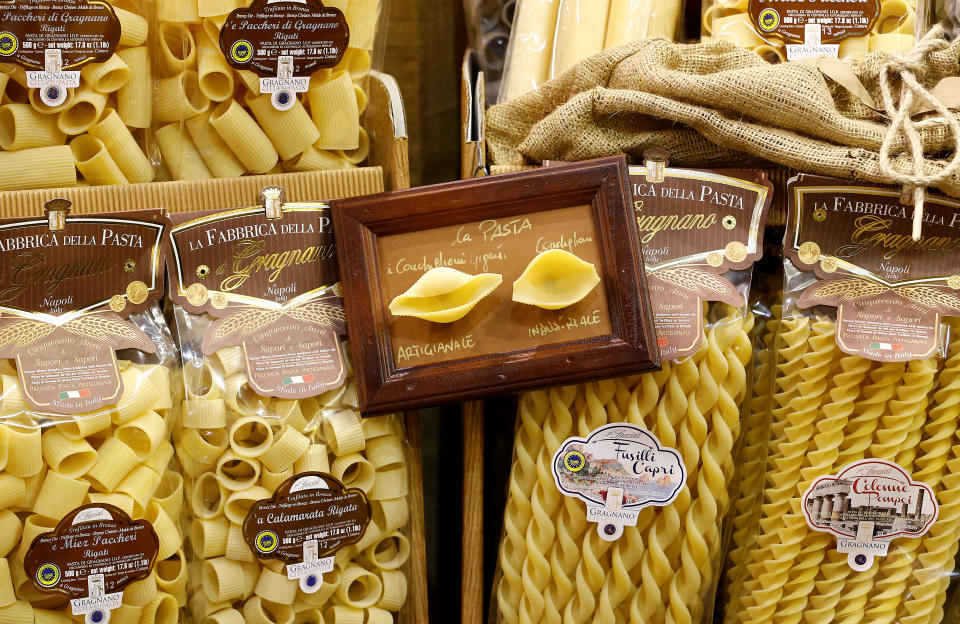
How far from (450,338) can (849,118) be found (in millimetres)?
589

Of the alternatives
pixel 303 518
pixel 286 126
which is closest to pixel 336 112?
pixel 286 126

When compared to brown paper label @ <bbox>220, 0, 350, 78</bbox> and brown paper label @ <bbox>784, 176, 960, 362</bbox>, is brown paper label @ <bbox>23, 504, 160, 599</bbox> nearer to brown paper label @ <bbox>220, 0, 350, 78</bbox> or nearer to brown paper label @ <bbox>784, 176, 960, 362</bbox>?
brown paper label @ <bbox>220, 0, 350, 78</bbox>

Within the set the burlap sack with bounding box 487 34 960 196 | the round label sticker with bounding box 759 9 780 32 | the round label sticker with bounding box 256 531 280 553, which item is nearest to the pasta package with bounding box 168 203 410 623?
the round label sticker with bounding box 256 531 280 553

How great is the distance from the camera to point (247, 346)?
990mm

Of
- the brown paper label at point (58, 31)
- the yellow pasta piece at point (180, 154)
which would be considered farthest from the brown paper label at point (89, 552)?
the brown paper label at point (58, 31)

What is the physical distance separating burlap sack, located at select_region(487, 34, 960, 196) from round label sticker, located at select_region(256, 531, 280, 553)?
59cm

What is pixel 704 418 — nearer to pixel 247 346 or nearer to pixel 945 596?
pixel 945 596

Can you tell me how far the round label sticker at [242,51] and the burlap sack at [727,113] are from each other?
374 mm

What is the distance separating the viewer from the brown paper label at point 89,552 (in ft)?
3.01

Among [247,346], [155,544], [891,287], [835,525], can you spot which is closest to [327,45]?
[247,346]

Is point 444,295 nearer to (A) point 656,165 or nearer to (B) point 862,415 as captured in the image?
(A) point 656,165

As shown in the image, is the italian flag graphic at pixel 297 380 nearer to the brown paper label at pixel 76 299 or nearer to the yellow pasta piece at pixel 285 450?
the yellow pasta piece at pixel 285 450

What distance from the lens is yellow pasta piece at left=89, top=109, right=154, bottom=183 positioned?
103 centimetres

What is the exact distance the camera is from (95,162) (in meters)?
1.03
